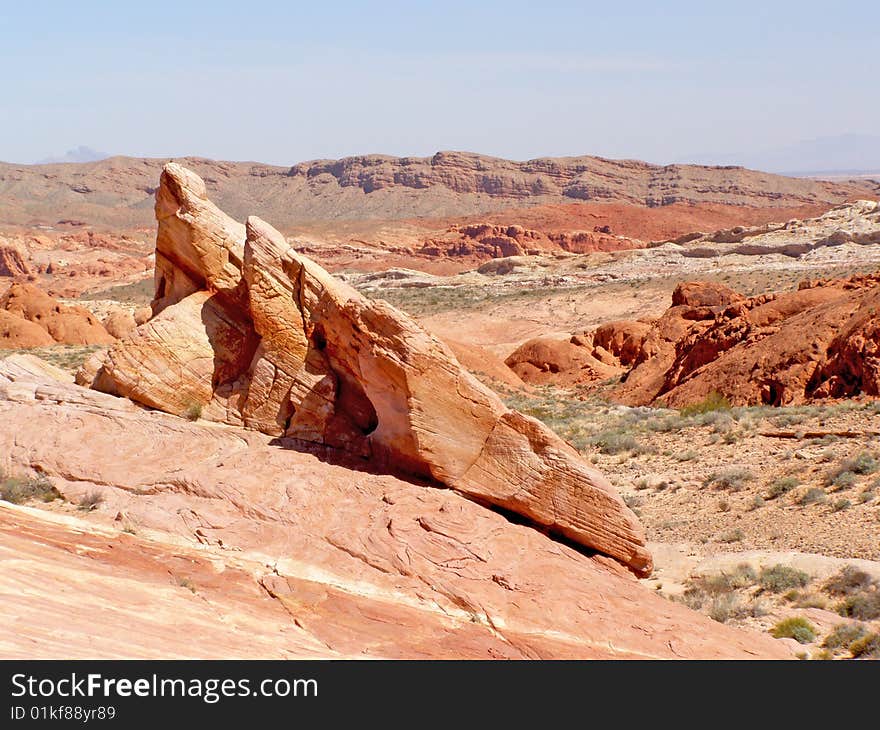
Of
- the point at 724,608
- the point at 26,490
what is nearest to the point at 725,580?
the point at 724,608

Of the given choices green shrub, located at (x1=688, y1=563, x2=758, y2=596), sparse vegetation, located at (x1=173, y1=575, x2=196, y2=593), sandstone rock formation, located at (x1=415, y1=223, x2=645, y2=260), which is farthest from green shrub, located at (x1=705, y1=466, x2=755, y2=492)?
sandstone rock formation, located at (x1=415, y1=223, x2=645, y2=260)

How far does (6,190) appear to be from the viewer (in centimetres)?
14738

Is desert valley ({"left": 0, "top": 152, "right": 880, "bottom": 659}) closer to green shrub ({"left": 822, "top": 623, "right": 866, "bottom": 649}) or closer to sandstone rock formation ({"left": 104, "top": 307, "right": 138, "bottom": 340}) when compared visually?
green shrub ({"left": 822, "top": 623, "right": 866, "bottom": 649})

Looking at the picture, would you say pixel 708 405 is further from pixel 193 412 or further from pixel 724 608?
pixel 193 412

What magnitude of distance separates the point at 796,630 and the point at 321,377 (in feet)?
22.0

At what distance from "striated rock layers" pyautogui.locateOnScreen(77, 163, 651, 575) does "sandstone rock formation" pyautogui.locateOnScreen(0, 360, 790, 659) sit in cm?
43

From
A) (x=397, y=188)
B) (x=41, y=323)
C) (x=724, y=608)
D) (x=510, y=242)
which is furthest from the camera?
(x=397, y=188)

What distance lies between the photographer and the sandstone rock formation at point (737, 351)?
2078cm

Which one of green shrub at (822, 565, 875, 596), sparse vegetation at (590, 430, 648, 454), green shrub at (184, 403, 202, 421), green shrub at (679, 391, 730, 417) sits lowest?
green shrub at (822, 565, 875, 596)

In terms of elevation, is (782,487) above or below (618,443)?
above

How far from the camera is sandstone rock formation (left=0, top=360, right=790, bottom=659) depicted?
689 centimetres

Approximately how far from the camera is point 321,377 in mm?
12141

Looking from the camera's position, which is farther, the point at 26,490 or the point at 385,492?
the point at 385,492

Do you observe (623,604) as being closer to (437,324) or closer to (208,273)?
(208,273)
